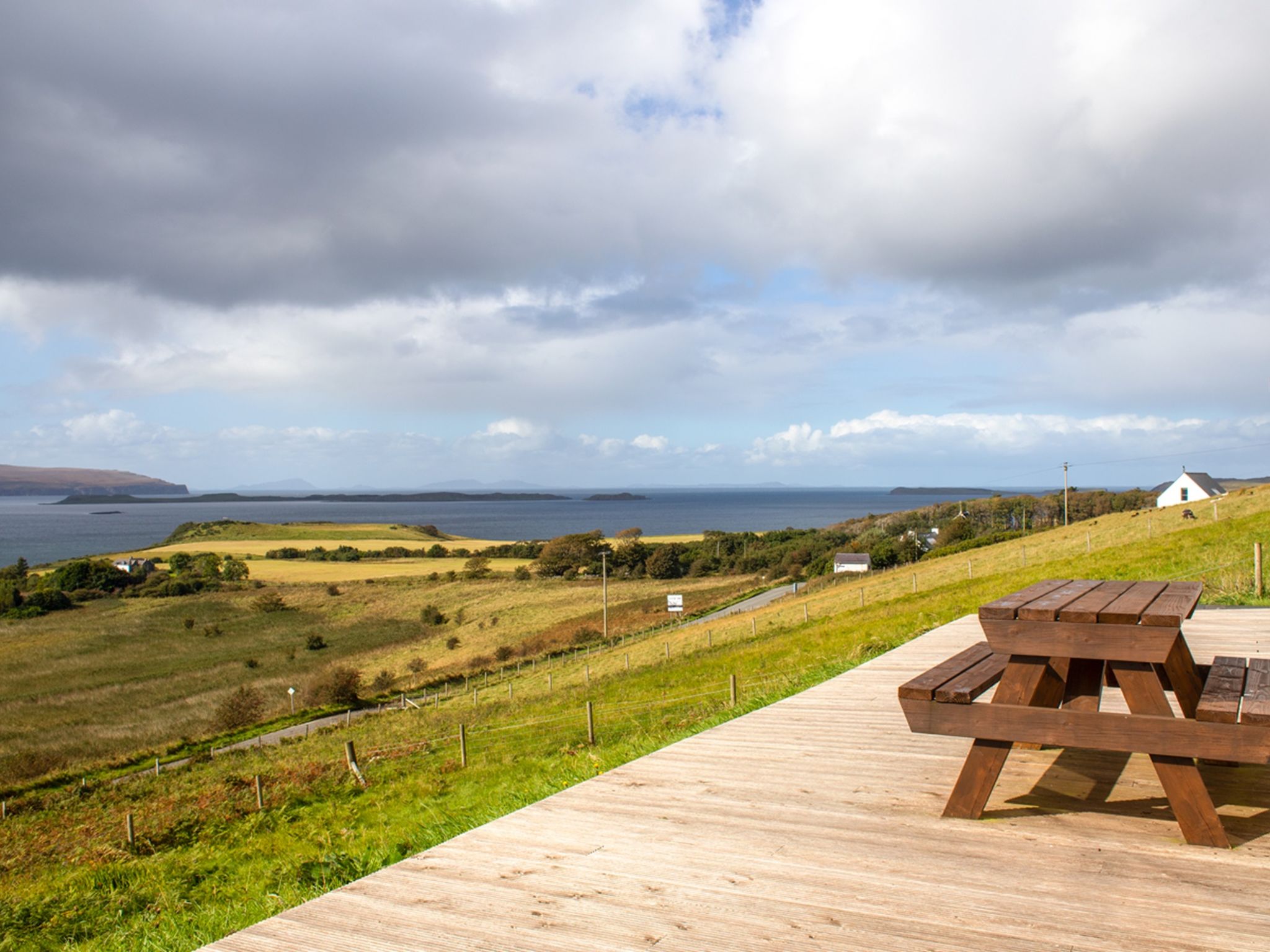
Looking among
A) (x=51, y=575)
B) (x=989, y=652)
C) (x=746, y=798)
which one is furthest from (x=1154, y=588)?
(x=51, y=575)

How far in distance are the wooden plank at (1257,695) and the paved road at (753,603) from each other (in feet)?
129

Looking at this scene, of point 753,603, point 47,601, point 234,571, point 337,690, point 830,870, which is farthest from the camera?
point 234,571

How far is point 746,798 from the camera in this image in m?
4.36

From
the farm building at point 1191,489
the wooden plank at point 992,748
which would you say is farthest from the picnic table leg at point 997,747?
the farm building at point 1191,489

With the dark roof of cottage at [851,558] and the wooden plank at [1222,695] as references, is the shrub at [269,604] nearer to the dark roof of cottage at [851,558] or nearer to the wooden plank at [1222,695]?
the dark roof of cottage at [851,558]

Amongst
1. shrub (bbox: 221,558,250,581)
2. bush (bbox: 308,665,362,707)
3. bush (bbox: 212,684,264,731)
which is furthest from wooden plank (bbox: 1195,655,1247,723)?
shrub (bbox: 221,558,250,581)

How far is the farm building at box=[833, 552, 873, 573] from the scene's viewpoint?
69.1 meters

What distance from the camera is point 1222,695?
3449 millimetres

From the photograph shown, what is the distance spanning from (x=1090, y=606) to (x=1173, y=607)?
1.11ft

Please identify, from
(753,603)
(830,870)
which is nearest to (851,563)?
(753,603)

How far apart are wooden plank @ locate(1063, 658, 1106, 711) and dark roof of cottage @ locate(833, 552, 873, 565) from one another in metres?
68.2

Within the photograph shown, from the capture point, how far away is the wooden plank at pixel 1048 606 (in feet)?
11.8

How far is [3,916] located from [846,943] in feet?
35.6

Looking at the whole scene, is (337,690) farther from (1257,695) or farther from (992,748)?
(1257,695)
